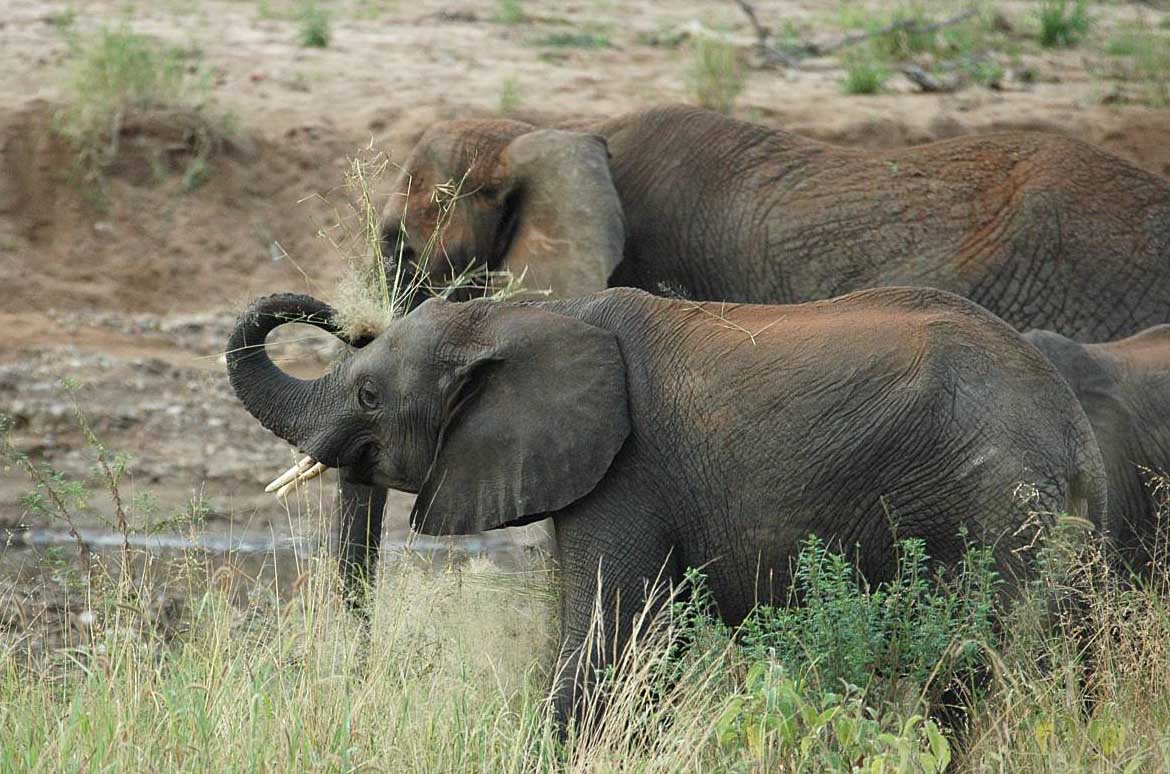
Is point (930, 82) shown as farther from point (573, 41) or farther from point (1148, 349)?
point (1148, 349)

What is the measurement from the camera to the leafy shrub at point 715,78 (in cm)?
1283

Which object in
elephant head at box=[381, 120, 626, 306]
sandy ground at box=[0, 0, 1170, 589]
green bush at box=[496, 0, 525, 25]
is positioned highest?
elephant head at box=[381, 120, 626, 306]

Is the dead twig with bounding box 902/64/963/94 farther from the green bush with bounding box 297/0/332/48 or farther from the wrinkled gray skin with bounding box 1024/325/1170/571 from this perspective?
the wrinkled gray skin with bounding box 1024/325/1170/571

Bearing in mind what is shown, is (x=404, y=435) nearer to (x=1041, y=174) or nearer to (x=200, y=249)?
(x=1041, y=174)

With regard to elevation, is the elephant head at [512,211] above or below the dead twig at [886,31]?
above

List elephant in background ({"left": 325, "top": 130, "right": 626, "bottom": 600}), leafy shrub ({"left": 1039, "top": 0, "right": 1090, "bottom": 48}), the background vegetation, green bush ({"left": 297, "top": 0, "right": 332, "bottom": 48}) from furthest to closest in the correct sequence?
leafy shrub ({"left": 1039, "top": 0, "right": 1090, "bottom": 48}), green bush ({"left": 297, "top": 0, "right": 332, "bottom": 48}), elephant in background ({"left": 325, "top": 130, "right": 626, "bottom": 600}), the background vegetation

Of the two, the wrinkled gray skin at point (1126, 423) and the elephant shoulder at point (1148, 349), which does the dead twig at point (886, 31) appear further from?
the wrinkled gray skin at point (1126, 423)

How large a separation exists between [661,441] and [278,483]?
1.27 metres

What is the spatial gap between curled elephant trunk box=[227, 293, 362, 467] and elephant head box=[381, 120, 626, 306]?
4.98ft

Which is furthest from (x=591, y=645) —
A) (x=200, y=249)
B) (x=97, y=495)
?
(x=200, y=249)

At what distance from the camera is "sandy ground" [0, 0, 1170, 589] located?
1019 centimetres

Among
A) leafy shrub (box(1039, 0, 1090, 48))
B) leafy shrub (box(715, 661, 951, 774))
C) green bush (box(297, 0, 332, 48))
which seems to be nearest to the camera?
leafy shrub (box(715, 661, 951, 774))

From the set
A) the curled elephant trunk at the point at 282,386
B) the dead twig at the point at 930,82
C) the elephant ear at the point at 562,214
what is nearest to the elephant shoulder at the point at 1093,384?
the elephant ear at the point at 562,214

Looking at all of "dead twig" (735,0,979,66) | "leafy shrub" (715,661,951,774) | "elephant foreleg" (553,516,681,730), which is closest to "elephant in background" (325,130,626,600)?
"elephant foreleg" (553,516,681,730)
